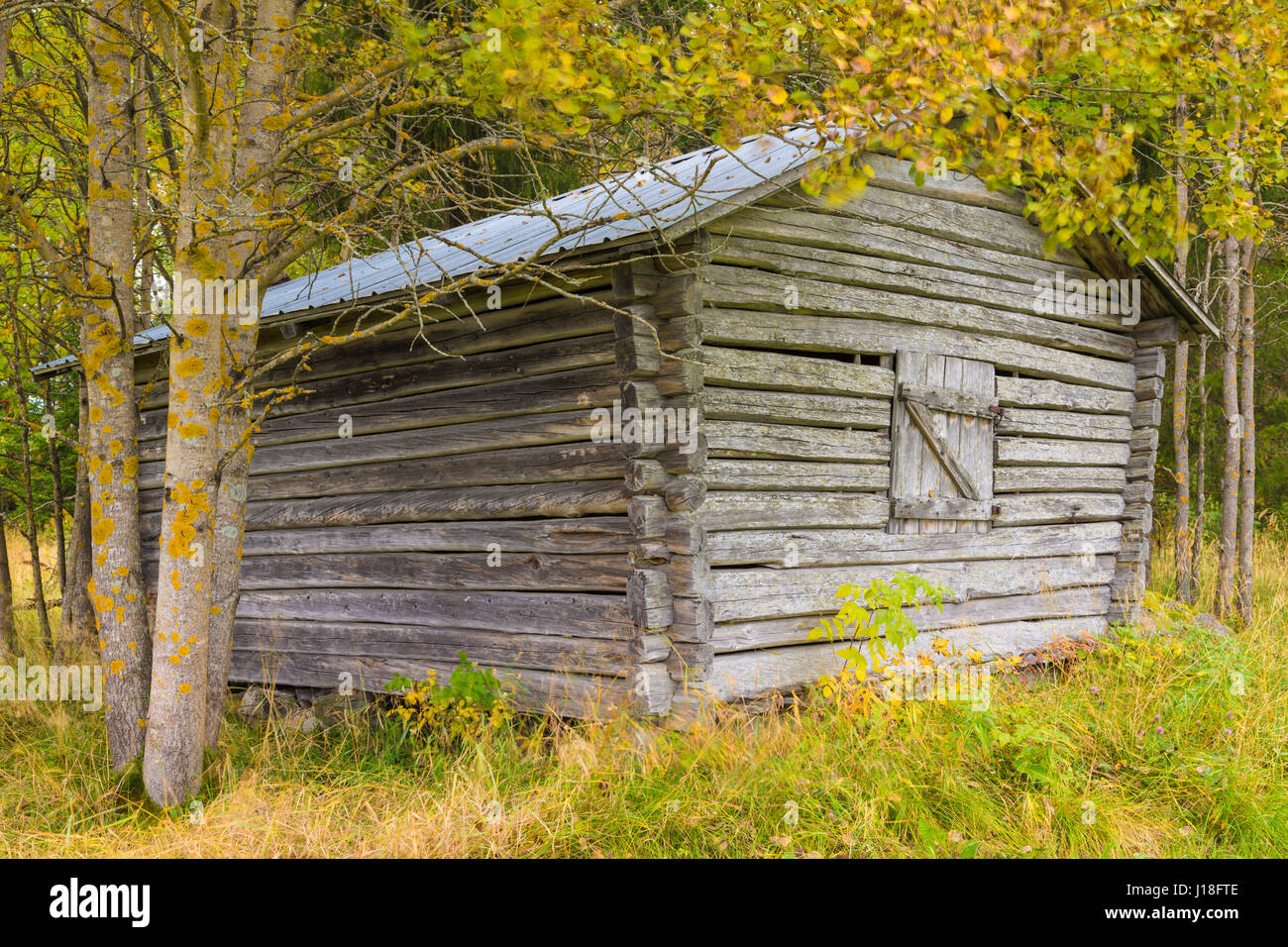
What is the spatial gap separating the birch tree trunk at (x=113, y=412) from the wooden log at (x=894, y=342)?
3.29 metres

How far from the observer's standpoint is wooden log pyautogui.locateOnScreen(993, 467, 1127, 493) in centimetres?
823

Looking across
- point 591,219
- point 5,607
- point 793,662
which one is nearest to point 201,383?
point 591,219

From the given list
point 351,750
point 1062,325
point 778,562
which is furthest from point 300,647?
point 1062,325

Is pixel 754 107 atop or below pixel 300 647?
atop

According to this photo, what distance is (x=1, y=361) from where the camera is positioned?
13.4 meters

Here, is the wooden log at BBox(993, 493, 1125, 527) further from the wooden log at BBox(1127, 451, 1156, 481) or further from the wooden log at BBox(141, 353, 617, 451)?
the wooden log at BBox(141, 353, 617, 451)

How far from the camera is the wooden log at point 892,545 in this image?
254 inches

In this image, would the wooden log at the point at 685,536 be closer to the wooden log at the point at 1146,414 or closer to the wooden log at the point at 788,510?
the wooden log at the point at 788,510

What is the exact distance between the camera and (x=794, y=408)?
6742 millimetres

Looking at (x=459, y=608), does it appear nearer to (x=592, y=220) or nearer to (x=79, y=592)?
(x=592, y=220)

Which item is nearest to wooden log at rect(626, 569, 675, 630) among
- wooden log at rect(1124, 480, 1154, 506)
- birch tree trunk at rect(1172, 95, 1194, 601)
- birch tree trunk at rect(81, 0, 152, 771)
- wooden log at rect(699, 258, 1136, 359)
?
wooden log at rect(699, 258, 1136, 359)

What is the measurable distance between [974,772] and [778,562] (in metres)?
1.81

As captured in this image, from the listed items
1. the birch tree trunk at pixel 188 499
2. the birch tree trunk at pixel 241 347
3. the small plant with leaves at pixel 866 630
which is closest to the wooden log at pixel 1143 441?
the small plant with leaves at pixel 866 630

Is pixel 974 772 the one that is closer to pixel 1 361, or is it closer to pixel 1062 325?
pixel 1062 325
